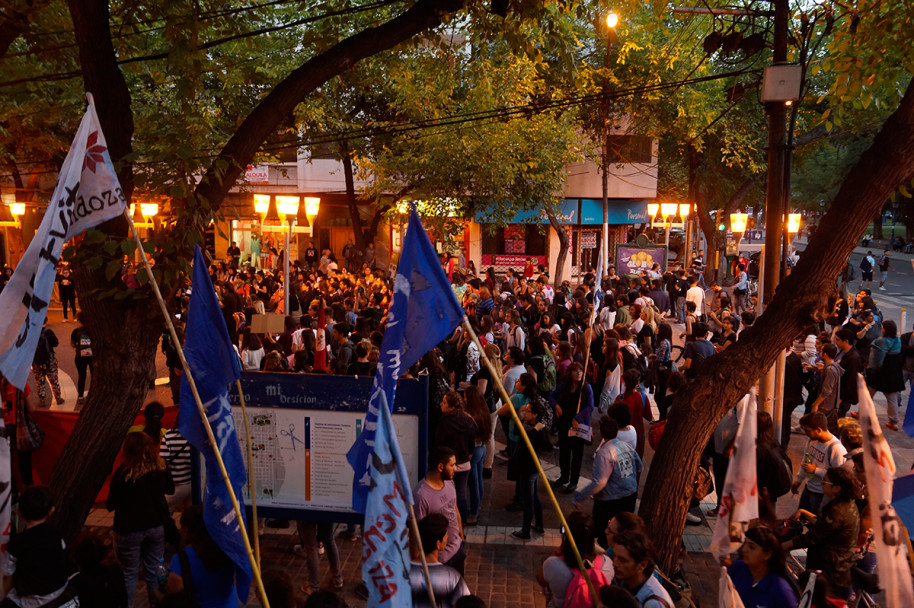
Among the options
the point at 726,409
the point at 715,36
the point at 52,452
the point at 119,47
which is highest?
the point at 715,36

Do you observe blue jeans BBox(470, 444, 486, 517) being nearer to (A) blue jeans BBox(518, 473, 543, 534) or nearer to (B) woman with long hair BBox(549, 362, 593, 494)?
(A) blue jeans BBox(518, 473, 543, 534)

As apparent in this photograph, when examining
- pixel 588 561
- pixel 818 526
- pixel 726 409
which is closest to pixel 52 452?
pixel 588 561

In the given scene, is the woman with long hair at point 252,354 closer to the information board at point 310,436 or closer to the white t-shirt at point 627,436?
the information board at point 310,436

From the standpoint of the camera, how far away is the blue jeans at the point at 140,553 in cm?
587

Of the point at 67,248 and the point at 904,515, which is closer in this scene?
the point at 904,515

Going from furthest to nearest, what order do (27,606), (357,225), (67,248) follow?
(357,225), (67,248), (27,606)

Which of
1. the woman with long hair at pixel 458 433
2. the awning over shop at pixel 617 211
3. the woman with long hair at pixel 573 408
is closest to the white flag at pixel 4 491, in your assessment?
the woman with long hair at pixel 458 433

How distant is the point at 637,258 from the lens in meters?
25.1

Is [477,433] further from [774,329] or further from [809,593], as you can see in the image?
[809,593]

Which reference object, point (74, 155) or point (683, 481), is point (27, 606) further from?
point (683, 481)

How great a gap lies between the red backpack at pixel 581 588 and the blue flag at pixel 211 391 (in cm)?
209

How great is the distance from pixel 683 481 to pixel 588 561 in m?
2.01

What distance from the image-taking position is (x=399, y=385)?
6898 millimetres

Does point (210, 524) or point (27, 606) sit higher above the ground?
point (210, 524)
